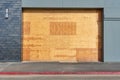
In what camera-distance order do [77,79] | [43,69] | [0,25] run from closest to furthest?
1. [77,79]
2. [43,69]
3. [0,25]

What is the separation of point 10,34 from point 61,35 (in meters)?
2.97

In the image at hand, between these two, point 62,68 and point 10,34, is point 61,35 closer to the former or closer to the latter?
point 10,34

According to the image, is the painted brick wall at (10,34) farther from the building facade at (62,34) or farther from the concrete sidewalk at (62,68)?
the concrete sidewalk at (62,68)

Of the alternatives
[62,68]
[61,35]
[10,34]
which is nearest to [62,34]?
[61,35]

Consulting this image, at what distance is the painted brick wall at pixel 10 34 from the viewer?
20797mm

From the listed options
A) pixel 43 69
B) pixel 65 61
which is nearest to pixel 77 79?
pixel 43 69

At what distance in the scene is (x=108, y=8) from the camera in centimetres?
2083

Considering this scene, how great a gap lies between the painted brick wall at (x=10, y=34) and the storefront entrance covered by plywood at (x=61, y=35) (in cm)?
45

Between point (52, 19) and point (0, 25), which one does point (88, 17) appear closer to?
point (52, 19)

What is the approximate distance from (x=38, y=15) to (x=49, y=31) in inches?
44.9

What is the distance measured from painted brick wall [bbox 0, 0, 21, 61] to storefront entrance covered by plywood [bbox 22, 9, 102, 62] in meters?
0.45

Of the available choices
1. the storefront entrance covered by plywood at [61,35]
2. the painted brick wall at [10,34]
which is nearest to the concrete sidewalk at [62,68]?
the storefront entrance covered by plywood at [61,35]

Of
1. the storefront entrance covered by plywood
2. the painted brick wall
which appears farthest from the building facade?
the painted brick wall

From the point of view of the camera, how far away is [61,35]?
2114 cm
